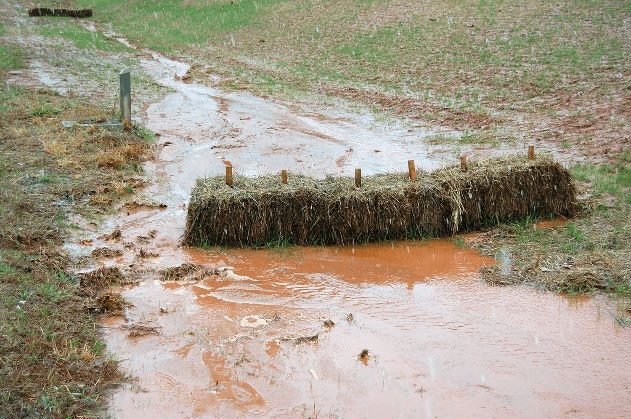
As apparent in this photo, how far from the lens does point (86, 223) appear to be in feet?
35.0

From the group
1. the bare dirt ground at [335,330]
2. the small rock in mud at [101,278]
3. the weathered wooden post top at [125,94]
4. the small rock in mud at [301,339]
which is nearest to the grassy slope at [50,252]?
the small rock in mud at [101,278]

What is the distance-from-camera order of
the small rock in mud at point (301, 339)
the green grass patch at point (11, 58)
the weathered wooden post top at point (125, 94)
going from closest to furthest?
the small rock in mud at point (301, 339), the weathered wooden post top at point (125, 94), the green grass patch at point (11, 58)

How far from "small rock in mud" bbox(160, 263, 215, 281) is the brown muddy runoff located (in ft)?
0.37

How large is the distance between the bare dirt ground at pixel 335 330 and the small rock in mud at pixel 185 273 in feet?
0.09

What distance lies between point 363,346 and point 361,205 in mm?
2999

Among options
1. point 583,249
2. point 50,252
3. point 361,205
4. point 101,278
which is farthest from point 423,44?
point 101,278

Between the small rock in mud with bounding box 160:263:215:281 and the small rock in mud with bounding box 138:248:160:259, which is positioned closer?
the small rock in mud with bounding box 160:263:215:281

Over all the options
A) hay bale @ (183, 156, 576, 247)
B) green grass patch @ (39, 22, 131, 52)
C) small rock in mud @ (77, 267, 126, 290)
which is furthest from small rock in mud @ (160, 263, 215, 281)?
green grass patch @ (39, 22, 131, 52)

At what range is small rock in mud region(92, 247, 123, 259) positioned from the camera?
9523 mm

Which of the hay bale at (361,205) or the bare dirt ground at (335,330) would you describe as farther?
the hay bale at (361,205)

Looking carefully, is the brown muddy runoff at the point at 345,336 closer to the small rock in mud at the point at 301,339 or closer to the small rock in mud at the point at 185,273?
the small rock in mud at the point at 301,339

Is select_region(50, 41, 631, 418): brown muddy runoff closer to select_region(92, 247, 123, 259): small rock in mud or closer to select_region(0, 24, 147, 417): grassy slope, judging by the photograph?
select_region(92, 247, 123, 259): small rock in mud

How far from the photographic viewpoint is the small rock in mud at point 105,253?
375 inches

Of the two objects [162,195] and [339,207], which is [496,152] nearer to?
[339,207]
